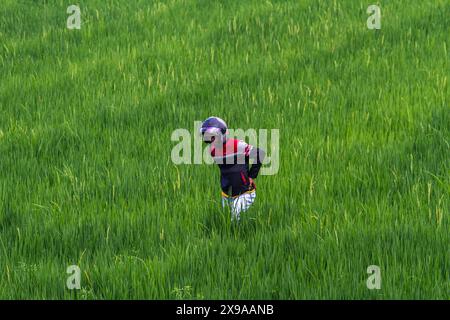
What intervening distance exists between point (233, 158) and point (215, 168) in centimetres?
108

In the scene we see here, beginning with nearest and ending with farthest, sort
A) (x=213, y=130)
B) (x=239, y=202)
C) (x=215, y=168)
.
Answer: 1. (x=213, y=130)
2. (x=239, y=202)
3. (x=215, y=168)

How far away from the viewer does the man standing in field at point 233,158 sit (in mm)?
3840

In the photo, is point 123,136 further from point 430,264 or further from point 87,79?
point 430,264

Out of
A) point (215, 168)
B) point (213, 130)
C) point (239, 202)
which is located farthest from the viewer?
point (215, 168)

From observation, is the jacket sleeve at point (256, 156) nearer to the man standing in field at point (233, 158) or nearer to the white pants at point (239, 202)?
the man standing in field at point (233, 158)

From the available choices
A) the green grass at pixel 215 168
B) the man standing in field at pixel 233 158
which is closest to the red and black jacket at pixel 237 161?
the man standing in field at pixel 233 158

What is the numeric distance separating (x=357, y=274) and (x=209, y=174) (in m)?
1.56

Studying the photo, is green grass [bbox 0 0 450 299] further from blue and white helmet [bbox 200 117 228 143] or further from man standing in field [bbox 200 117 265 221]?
blue and white helmet [bbox 200 117 228 143]

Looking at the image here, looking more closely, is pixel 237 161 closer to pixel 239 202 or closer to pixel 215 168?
pixel 239 202

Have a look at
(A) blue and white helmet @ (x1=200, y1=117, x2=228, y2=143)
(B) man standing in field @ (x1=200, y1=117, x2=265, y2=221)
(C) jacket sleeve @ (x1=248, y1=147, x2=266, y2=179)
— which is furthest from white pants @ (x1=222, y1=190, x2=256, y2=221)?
(A) blue and white helmet @ (x1=200, y1=117, x2=228, y2=143)

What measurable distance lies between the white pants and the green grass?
83 millimetres

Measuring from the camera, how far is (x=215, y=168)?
495cm

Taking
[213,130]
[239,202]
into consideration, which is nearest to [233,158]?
[213,130]

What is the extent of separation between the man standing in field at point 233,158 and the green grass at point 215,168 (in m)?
0.25
